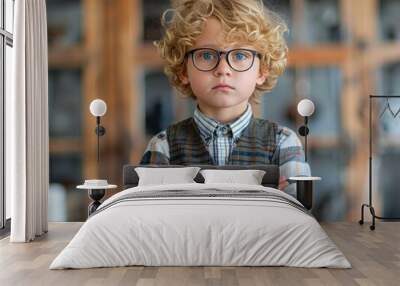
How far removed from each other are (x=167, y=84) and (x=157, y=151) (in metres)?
0.76

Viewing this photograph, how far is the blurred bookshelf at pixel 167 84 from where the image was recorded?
730 centimetres

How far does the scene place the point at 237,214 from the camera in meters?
4.63

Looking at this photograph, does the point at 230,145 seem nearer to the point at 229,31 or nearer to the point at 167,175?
the point at 167,175

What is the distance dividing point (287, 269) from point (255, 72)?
312 cm

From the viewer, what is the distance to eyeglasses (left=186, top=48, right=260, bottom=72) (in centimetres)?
701

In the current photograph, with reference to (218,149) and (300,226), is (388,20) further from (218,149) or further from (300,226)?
(300,226)

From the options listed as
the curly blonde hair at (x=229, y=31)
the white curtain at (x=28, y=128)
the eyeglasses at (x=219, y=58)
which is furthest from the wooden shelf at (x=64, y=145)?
the eyeglasses at (x=219, y=58)

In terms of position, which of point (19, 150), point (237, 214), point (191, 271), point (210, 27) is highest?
point (210, 27)

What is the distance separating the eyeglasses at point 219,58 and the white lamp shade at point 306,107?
27.1 inches

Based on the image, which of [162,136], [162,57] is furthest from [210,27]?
[162,136]

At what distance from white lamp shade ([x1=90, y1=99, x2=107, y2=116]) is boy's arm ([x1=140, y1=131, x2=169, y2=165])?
64 cm

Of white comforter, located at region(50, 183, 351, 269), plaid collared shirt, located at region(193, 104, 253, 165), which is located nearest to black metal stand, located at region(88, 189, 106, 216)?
plaid collared shirt, located at region(193, 104, 253, 165)

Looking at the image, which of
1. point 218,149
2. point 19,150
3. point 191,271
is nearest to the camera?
point 191,271

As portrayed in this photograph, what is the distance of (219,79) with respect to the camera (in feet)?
23.1
